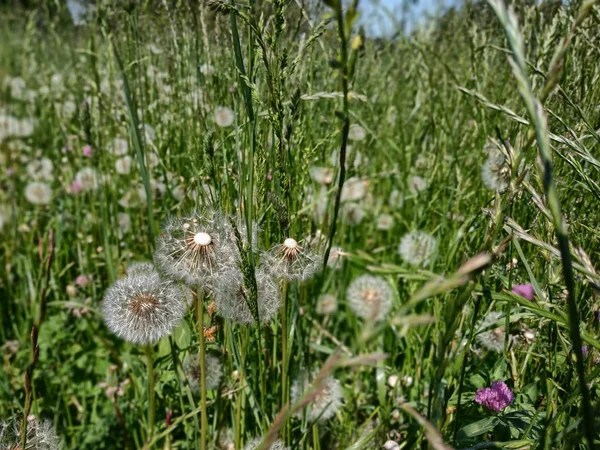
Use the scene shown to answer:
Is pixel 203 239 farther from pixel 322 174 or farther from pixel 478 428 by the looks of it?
pixel 322 174

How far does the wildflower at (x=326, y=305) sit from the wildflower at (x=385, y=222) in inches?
24.0

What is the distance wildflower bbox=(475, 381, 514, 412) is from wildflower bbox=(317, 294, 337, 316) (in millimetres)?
932

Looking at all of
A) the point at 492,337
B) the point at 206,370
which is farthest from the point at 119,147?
the point at 492,337

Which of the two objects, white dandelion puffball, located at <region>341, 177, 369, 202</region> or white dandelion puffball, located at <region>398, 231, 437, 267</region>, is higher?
white dandelion puffball, located at <region>341, 177, 369, 202</region>

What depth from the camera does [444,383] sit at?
131 cm

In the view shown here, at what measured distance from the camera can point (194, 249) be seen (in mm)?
1001

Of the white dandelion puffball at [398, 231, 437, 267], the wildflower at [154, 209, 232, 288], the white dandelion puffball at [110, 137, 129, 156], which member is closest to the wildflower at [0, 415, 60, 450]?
the wildflower at [154, 209, 232, 288]

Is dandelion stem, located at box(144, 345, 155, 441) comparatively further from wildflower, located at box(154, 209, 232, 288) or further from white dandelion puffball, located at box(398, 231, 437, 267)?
white dandelion puffball, located at box(398, 231, 437, 267)

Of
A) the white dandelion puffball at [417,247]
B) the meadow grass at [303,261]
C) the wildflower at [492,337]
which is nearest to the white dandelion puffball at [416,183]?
the meadow grass at [303,261]

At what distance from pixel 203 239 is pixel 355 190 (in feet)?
5.83

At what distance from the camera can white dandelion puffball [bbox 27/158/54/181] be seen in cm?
299

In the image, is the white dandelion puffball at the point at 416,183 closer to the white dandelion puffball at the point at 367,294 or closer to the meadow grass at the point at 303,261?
the meadow grass at the point at 303,261

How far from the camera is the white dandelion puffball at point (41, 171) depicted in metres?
2.99

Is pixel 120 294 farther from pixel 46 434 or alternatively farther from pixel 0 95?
pixel 0 95
